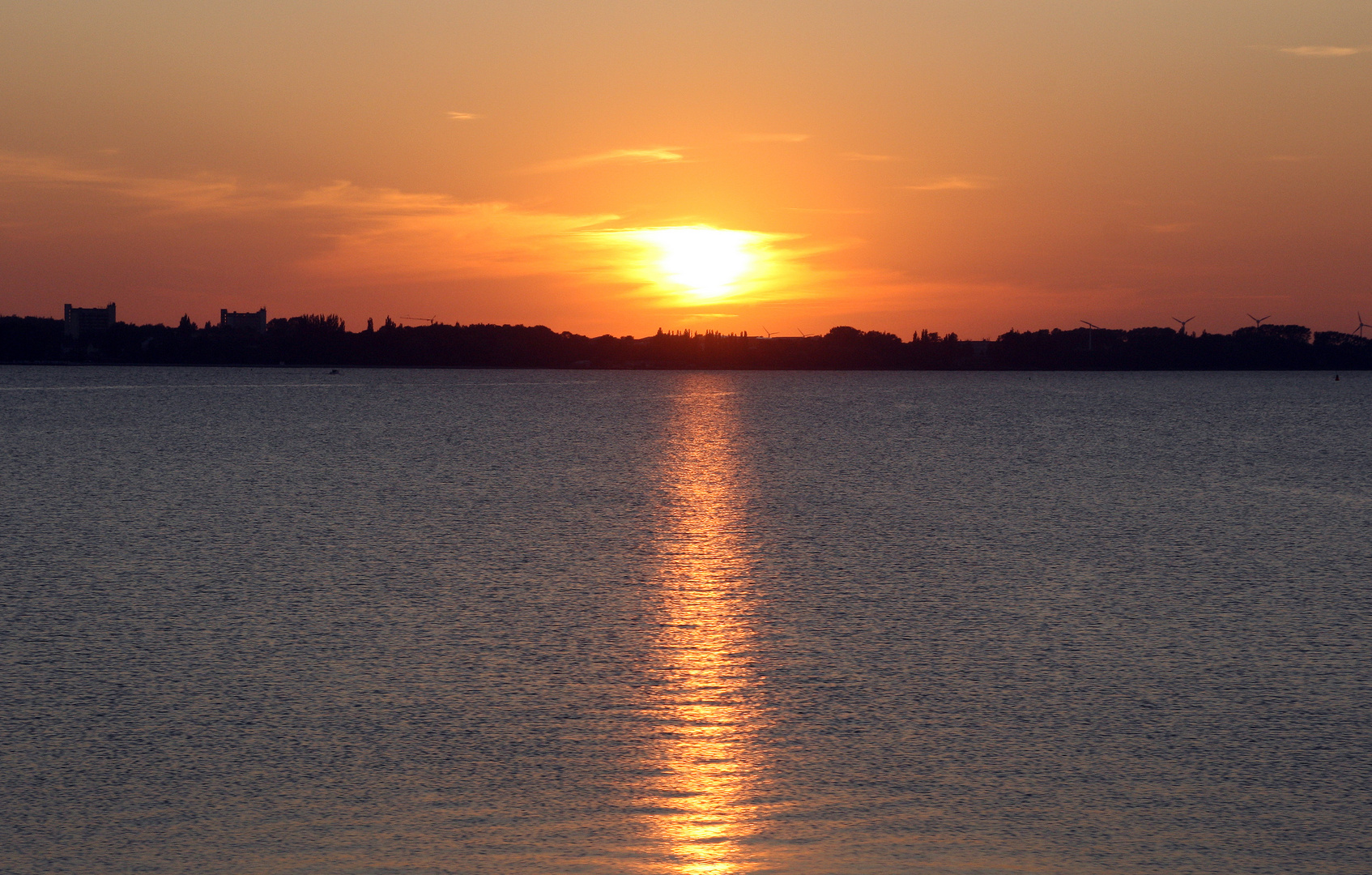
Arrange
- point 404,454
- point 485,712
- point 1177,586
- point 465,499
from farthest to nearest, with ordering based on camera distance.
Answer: point 404,454
point 465,499
point 1177,586
point 485,712

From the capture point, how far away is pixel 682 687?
47.0ft

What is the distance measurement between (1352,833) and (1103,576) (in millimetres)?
13843

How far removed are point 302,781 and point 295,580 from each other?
38.5ft

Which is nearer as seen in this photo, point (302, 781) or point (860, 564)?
point (302, 781)

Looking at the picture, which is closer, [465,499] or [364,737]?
[364,737]

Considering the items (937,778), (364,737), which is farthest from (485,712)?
(937,778)

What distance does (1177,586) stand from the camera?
2183cm

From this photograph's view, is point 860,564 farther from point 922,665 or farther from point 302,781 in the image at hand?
point 302,781

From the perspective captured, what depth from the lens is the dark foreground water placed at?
9.52 metres

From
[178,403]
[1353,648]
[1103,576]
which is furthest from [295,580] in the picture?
[178,403]

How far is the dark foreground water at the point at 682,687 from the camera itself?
9.52m

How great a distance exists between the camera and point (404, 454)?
62.8 meters

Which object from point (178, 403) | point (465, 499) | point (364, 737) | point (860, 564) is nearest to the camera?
point (364, 737)

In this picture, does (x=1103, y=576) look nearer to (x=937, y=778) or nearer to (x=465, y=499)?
(x=937, y=778)
